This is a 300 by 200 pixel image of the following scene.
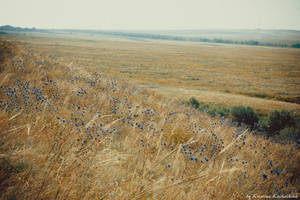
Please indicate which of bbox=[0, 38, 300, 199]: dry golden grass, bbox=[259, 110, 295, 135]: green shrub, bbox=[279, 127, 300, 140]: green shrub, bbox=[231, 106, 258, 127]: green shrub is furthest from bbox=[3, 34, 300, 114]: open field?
bbox=[0, 38, 300, 199]: dry golden grass

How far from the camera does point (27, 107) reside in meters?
3.10

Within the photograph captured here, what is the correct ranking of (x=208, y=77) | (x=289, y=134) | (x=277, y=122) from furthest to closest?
(x=208, y=77)
(x=277, y=122)
(x=289, y=134)

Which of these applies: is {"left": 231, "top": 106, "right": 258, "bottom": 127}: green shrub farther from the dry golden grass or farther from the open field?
the dry golden grass

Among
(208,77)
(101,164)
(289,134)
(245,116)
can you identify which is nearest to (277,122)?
(245,116)

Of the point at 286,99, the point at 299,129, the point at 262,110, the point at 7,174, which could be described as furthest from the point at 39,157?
the point at 286,99

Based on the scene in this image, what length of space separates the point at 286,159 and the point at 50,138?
500 cm

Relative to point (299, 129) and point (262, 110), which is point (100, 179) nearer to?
point (299, 129)

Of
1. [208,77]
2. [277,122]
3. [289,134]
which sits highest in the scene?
[208,77]

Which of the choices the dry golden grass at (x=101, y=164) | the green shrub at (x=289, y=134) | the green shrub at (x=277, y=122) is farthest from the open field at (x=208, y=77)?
the dry golden grass at (x=101, y=164)

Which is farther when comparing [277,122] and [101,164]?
[277,122]

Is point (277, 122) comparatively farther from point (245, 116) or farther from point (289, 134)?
point (289, 134)

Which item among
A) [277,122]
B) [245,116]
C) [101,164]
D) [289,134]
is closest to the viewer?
[101,164]

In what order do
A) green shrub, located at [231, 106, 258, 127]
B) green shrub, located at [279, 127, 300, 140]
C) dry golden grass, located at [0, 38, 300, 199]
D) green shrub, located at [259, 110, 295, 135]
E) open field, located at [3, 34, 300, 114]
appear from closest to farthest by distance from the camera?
dry golden grass, located at [0, 38, 300, 199], green shrub, located at [279, 127, 300, 140], green shrub, located at [259, 110, 295, 135], green shrub, located at [231, 106, 258, 127], open field, located at [3, 34, 300, 114]

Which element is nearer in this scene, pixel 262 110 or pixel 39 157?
pixel 39 157
